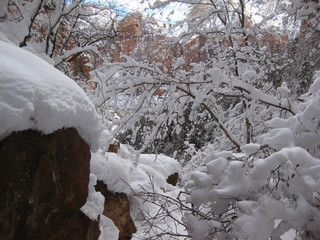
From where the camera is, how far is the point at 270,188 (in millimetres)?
1592

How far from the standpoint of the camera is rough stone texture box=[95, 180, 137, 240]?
14.7 ft

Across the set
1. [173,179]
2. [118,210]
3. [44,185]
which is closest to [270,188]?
[44,185]

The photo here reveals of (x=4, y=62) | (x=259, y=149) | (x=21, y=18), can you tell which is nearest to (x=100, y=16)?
(x=21, y=18)

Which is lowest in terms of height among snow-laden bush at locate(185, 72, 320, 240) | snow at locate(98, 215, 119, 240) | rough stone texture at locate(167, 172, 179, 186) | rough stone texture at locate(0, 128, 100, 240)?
rough stone texture at locate(167, 172, 179, 186)

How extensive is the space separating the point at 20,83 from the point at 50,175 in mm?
647

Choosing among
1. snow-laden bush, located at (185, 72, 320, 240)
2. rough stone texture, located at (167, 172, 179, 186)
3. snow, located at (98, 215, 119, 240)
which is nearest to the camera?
snow-laden bush, located at (185, 72, 320, 240)

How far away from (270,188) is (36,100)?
153 centimetres

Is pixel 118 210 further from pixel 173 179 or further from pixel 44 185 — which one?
pixel 173 179

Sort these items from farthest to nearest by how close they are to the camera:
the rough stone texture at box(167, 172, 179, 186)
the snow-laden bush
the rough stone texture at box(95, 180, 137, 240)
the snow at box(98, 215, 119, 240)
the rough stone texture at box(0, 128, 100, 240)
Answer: the rough stone texture at box(167, 172, 179, 186) → the rough stone texture at box(95, 180, 137, 240) → the snow at box(98, 215, 119, 240) → the rough stone texture at box(0, 128, 100, 240) → the snow-laden bush

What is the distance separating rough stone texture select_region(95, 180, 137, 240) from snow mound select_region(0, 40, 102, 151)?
2.26 meters

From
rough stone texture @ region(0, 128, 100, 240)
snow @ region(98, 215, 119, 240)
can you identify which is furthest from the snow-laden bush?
snow @ region(98, 215, 119, 240)

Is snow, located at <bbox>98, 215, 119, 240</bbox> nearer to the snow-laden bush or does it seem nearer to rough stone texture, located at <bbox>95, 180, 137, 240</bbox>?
rough stone texture, located at <bbox>95, 180, 137, 240</bbox>

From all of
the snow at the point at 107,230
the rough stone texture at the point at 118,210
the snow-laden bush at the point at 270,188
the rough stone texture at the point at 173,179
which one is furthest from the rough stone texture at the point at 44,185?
the rough stone texture at the point at 173,179

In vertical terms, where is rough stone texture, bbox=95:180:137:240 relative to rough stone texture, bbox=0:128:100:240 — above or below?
below
